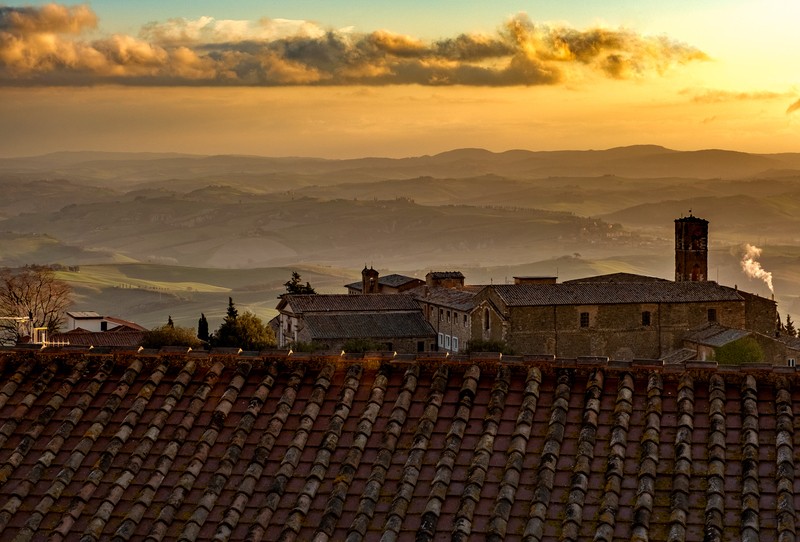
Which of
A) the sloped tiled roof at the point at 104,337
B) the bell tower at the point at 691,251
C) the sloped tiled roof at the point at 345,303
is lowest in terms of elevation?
the sloped tiled roof at the point at 104,337

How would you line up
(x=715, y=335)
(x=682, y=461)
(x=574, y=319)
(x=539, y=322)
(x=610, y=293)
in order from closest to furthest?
(x=682, y=461) → (x=715, y=335) → (x=539, y=322) → (x=574, y=319) → (x=610, y=293)

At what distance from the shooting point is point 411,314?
2980 inches

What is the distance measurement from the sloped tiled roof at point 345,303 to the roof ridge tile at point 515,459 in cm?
6372

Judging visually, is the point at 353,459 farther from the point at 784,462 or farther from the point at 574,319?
the point at 574,319

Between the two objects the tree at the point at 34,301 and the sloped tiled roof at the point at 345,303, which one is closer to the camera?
the sloped tiled roof at the point at 345,303

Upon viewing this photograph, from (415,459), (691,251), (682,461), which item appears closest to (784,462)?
(682,461)

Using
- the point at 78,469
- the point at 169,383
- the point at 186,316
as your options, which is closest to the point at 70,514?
the point at 78,469

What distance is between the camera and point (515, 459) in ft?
28.5

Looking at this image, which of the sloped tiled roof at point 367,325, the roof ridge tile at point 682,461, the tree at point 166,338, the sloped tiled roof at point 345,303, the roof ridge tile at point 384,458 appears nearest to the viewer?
the roof ridge tile at point 682,461

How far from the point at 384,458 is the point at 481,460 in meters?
0.73

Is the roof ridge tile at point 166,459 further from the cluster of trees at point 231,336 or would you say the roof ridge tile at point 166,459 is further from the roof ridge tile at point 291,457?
the cluster of trees at point 231,336

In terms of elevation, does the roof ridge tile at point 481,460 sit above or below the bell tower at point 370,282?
below

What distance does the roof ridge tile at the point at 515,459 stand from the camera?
8.12 m

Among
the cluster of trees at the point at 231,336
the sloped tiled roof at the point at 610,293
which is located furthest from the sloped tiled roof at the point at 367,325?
the sloped tiled roof at the point at 610,293
